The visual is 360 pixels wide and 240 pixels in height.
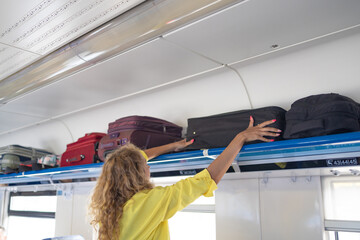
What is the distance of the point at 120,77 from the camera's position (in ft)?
11.7

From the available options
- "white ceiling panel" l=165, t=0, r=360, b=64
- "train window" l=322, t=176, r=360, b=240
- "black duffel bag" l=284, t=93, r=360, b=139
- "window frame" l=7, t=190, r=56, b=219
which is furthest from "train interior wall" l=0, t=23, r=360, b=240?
"window frame" l=7, t=190, r=56, b=219

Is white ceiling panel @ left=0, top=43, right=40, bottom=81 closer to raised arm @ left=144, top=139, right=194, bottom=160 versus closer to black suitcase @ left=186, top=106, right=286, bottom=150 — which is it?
raised arm @ left=144, top=139, right=194, bottom=160

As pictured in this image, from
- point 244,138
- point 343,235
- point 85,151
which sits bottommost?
point 343,235

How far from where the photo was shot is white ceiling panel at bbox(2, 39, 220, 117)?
2.99 m

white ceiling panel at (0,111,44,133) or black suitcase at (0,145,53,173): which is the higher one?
white ceiling panel at (0,111,44,133)

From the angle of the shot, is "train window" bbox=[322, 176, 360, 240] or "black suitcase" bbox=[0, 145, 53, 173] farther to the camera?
"black suitcase" bbox=[0, 145, 53, 173]

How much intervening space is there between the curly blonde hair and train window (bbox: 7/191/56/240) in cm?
357

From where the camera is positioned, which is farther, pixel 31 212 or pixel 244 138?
pixel 31 212

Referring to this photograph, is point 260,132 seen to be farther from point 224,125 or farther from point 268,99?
point 268,99

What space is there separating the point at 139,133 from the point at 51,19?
1223 millimetres

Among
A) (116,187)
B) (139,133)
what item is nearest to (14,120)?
(139,133)

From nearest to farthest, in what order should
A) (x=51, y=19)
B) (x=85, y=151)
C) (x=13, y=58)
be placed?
(x=51, y=19)
(x=13, y=58)
(x=85, y=151)

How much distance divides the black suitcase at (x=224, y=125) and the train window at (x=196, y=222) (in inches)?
38.1

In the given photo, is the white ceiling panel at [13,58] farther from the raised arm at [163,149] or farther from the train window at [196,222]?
the train window at [196,222]
